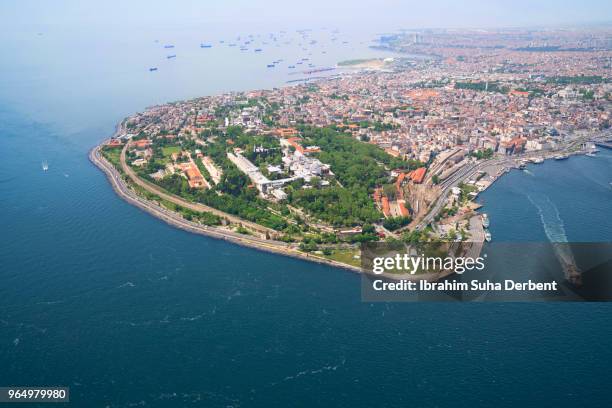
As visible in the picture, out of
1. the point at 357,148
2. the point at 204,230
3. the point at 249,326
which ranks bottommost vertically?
the point at 249,326

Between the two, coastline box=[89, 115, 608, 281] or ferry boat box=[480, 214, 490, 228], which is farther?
ferry boat box=[480, 214, 490, 228]

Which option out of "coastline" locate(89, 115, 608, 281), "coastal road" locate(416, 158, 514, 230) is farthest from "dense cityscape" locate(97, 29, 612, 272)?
"coastline" locate(89, 115, 608, 281)

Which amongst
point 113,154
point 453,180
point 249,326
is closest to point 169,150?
point 113,154

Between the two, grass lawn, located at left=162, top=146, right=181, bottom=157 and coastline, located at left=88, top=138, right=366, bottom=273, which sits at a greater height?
grass lawn, located at left=162, top=146, right=181, bottom=157

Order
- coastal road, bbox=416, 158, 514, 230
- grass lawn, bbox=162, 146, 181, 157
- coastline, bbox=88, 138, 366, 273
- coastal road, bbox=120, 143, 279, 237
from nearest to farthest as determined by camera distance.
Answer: coastline, bbox=88, 138, 366, 273
coastal road, bbox=120, 143, 279, 237
coastal road, bbox=416, 158, 514, 230
grass lawn, bbox=162, 146, 181, 157

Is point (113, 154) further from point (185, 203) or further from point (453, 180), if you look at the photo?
point (453, 180)

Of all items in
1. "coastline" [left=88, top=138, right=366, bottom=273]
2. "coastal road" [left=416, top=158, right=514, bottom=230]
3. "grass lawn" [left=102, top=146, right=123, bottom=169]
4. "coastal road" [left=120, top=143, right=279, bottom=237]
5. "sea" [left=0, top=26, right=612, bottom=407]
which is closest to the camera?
"sea" [left=0, top=26, right=612, bottom=407]

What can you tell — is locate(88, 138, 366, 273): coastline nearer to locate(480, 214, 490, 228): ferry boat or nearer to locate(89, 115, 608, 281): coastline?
locate(89, 115, 608, 281): coastline

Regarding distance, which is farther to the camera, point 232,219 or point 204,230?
point 232,219

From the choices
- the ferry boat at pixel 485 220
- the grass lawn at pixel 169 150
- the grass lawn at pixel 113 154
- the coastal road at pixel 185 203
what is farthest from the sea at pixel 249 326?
the grass lawn at pixel 169 150
